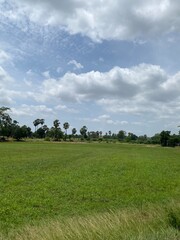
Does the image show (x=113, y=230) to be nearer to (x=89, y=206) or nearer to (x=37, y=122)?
(x=89, y=206)

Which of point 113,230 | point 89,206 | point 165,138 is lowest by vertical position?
point 89,206

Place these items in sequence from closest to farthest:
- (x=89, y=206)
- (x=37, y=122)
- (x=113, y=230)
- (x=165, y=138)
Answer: (x=113, y=230)
(x=89, y=206)
(x=165, y=138)
(x=37, y=122)

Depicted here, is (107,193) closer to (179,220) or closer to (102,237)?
(179,220)

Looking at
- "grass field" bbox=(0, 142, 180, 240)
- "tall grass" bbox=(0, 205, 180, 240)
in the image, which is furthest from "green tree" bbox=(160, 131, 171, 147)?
"tall grass" bbox=(0, 205, 180, 240)

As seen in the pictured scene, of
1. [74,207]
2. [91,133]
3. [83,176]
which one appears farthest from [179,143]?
[74,207]

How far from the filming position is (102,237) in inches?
279

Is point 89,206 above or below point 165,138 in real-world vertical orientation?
below

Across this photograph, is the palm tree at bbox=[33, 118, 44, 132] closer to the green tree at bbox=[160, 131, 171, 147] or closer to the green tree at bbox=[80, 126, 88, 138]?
the green tree at bbox=[80, 126, 88, 138]

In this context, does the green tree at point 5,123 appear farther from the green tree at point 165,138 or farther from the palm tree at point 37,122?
the green tree at point 165,138

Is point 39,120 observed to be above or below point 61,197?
above

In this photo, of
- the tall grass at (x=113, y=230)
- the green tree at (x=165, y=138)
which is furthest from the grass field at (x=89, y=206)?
the green tree at (x=165, y=138)

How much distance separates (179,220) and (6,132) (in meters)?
132

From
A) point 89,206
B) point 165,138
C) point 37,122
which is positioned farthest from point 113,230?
point 37,122

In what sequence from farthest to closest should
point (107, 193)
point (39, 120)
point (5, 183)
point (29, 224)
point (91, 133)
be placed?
point (91, 133) < point (39, 120) < point (5, 183) < point (107, 193) < point (29, 224)
